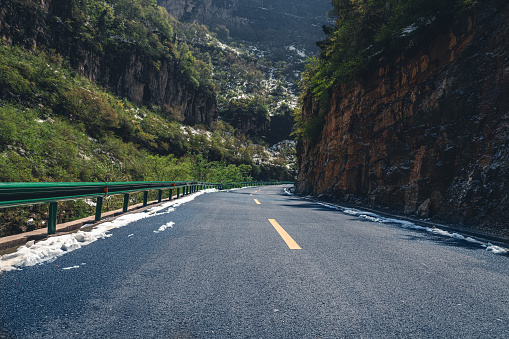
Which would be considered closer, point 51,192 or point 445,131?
point 51,192

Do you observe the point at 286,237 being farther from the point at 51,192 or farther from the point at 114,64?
the point at 114,64

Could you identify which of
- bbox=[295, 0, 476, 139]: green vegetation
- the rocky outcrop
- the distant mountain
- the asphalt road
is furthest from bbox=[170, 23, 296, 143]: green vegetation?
the asphalt road

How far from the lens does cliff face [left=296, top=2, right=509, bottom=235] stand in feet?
21.7

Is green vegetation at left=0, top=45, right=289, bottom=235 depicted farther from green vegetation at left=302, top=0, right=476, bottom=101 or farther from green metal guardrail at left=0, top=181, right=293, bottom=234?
green vegetation at left=302, top=0, right=476, bottom=101

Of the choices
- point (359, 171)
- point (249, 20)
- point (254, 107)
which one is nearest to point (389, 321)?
point (359, 171)

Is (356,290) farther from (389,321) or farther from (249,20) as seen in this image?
(249,20)

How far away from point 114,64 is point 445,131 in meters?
57.1

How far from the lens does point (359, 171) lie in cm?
1375

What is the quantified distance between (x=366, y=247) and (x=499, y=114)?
623cm

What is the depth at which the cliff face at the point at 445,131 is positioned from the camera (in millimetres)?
6621

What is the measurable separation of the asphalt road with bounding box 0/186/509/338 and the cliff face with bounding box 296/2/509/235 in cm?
349

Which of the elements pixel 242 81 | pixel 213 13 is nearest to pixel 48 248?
pixel 242 81

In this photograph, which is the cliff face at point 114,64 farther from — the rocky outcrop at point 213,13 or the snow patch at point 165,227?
the rocky outcrop at point 213,13

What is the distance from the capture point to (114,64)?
48.9 metres
